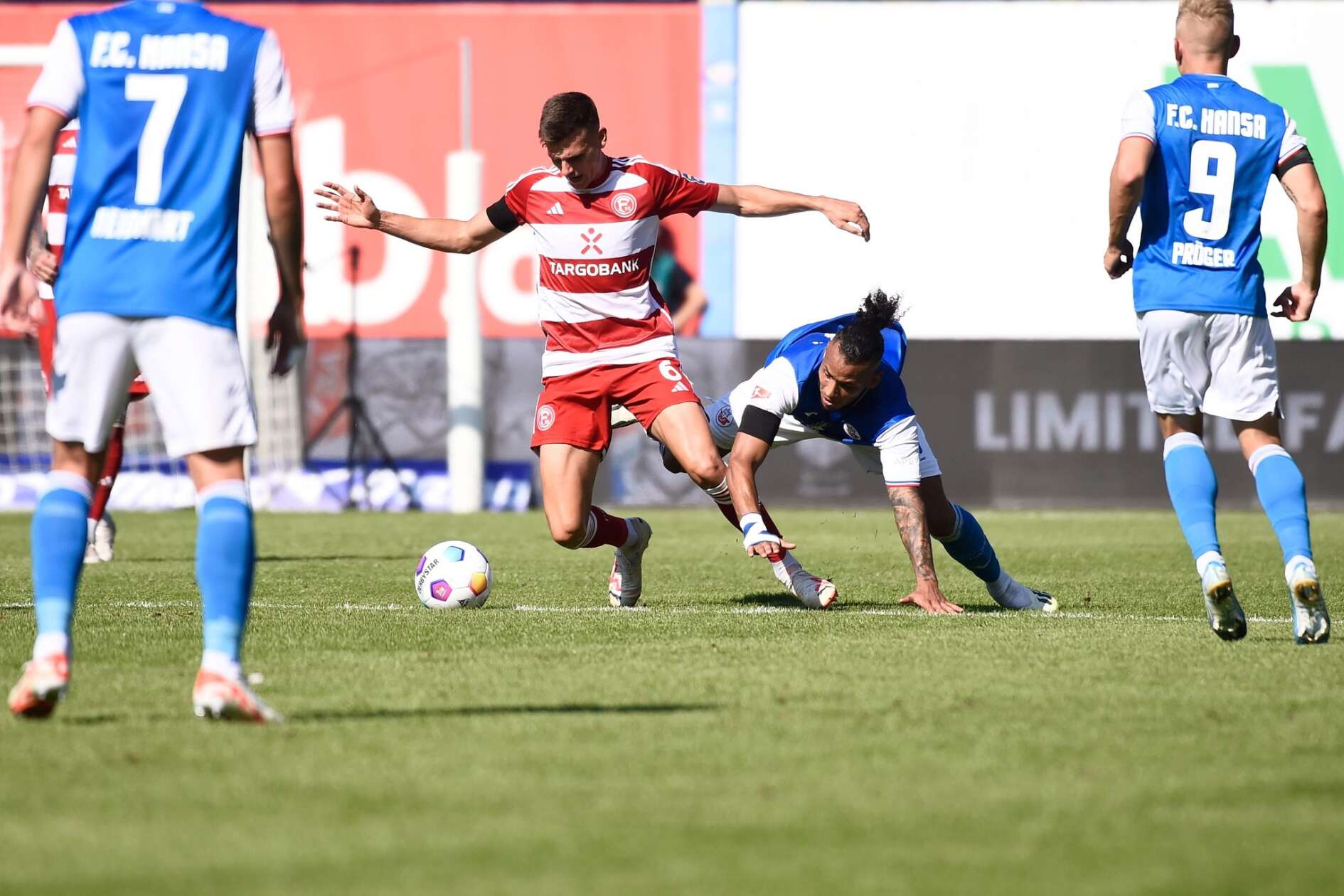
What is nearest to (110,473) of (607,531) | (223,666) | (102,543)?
(102,543)

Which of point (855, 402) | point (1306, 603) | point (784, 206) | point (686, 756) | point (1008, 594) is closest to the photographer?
point (686, 756)

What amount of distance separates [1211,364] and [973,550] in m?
1.67

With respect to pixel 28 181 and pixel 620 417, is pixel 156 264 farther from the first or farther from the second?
pixel 620 417

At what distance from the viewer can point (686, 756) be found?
398cm

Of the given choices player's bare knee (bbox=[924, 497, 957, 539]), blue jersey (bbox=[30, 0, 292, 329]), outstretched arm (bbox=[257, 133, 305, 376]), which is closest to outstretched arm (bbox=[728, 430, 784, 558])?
player's bare knee (bbox=[924, 497, 957, 539])

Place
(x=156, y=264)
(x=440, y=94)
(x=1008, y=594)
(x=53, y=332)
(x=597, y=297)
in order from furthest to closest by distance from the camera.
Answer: (x=440, y=94) → (x=53, y=332) → (x=1008, y=594) → (x=597, y=297) → (x=156, y=264)

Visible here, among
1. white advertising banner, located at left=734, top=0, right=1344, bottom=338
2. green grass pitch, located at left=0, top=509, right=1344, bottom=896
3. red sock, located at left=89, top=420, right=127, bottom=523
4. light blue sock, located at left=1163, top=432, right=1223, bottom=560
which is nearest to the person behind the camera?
green grass pitch, located at left=0, top=509, right=1344, bottom=896

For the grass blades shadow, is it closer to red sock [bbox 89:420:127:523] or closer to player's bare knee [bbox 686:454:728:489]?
player's bare knee [bbox 686:454:728:489]

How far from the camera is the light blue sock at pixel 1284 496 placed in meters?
5.96

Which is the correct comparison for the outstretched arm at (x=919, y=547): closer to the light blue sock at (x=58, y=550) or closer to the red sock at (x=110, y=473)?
the light blue sock at (x=58, y=550)

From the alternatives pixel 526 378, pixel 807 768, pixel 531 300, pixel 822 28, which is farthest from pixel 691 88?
pixel 807 768

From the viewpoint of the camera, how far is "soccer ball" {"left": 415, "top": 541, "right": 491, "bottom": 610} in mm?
7418

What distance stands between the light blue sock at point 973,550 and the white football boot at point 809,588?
0.57m

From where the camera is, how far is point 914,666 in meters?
5.47
